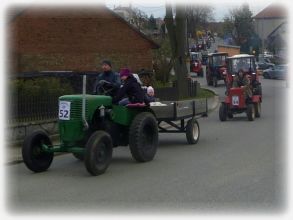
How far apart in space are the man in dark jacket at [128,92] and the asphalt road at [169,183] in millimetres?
1233

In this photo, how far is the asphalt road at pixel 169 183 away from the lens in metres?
8.32

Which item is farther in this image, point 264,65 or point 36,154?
point 264,65

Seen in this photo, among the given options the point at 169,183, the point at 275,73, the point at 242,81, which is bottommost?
the point at 169,183

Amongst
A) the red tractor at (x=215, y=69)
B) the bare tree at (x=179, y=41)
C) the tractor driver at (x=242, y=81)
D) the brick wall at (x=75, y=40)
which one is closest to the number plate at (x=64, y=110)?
the tractor driver at (x=242, y=81)

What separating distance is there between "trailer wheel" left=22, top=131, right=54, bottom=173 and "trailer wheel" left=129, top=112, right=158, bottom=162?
1.61m

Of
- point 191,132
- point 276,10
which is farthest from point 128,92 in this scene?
point 276,10

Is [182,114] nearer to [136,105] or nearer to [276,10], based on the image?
[136,105]

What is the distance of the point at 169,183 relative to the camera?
9.91 m

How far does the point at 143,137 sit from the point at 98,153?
1712 millimetres

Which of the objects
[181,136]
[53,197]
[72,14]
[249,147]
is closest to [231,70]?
[72,14]

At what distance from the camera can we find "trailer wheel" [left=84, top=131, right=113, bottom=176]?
1045cm

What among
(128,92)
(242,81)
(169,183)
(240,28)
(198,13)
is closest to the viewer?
(169,183)

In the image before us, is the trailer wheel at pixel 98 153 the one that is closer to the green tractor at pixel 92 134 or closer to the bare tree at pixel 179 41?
the green tractor at pixel 92 134

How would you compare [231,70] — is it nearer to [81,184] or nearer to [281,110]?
[281,110]
